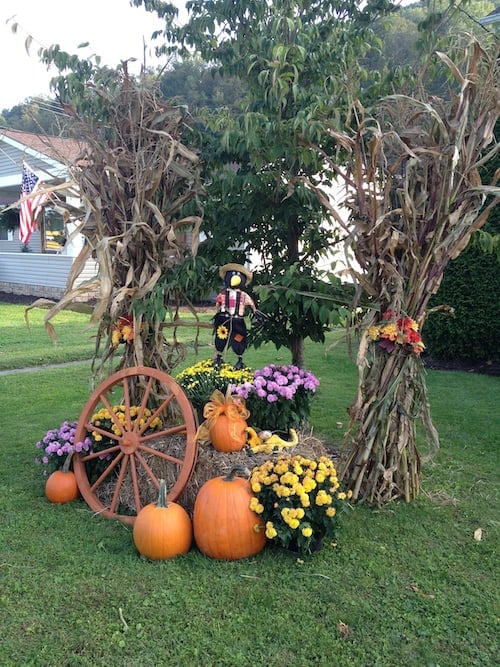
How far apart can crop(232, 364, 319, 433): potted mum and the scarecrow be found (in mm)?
294

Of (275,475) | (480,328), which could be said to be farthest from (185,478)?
(480,328)

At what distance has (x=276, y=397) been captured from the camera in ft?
12.9

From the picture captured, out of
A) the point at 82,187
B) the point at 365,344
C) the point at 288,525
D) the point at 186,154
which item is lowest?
the point at 288,525

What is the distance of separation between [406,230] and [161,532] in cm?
229

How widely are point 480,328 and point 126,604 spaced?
269 inches

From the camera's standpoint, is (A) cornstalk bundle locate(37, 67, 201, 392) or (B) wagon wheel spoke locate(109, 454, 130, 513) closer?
(B) wagon wheel spoke locate(109, 454, 130, 513)

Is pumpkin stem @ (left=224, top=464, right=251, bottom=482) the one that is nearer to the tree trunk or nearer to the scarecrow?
the scarecrow

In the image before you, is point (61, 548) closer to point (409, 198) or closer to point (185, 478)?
point (185, 478)

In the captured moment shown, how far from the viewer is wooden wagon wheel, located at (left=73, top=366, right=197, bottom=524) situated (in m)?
3.62

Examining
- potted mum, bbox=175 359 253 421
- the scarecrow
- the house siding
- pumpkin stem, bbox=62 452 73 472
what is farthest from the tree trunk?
the house siding

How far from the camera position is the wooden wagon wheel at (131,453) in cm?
362

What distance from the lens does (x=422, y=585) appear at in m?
2.96

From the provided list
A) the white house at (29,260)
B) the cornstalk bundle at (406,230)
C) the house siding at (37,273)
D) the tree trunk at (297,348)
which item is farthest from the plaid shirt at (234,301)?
the house siding at (37,273)

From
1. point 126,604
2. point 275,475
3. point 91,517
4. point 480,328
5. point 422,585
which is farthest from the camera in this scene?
point 480,328
